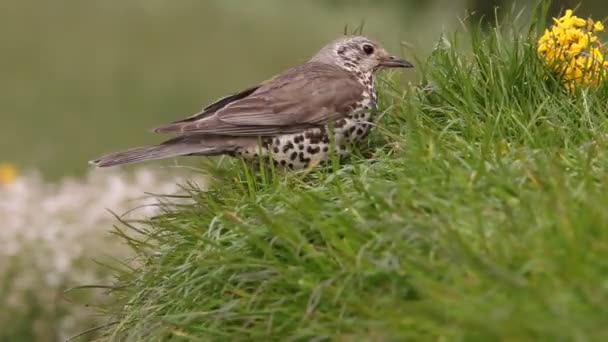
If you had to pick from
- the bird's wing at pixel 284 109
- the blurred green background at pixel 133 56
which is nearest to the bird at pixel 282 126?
the bird's wing at pixel 284 109

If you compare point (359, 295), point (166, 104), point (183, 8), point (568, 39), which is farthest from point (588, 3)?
point (183, 8)

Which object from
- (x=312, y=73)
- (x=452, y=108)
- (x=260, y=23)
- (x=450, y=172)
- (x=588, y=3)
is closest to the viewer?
(x=450, y=172)

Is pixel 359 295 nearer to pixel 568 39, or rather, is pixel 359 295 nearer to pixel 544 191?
pixel 544 191

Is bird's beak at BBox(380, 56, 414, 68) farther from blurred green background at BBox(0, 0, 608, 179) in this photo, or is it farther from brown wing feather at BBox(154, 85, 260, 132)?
blurred green background at BBox(0, 0, 608, 179)

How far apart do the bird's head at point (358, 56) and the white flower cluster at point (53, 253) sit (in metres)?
2.45

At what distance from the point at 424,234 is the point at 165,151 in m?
1.93

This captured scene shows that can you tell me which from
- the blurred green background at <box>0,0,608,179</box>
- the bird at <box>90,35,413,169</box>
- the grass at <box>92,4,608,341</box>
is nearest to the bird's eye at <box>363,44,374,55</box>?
the bird at <box>90,35,413,169</box>

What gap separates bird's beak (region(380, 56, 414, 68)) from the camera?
5.63 metres

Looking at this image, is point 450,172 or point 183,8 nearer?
point 450,172

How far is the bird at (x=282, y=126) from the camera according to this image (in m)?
5.18

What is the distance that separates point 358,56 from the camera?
5.76m

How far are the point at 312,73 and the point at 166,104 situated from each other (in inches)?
381

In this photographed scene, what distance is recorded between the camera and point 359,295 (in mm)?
3598

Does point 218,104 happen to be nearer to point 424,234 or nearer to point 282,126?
point 282,126
